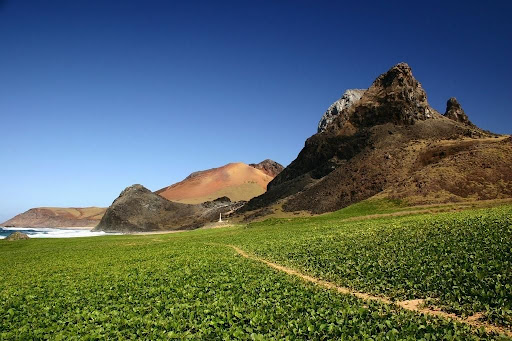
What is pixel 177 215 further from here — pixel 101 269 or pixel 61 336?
pixel 61 336

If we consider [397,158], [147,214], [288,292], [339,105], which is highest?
[339,105]

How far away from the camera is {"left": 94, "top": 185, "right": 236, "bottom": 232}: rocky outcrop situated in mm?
141250

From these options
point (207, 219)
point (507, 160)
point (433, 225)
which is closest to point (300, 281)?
point (433, 225)

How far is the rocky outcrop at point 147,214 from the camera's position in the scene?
141 meters

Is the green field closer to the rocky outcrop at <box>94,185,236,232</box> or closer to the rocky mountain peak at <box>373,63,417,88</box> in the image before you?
the rocky mountain peak at <box>373,63,417,88</box>

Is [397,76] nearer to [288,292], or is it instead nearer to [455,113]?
[455,113]

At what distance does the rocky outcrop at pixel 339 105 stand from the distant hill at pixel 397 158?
4576 cm

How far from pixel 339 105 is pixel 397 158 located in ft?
308

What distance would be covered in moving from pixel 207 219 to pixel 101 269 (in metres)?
116

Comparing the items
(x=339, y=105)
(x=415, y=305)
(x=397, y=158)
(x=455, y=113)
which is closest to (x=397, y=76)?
(x=455, y=113)

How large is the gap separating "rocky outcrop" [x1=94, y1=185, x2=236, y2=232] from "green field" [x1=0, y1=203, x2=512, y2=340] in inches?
4238

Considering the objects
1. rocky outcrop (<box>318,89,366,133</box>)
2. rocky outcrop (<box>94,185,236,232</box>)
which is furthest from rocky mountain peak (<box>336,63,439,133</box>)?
rocky outcrop (<box>94,185,236,232</box>)

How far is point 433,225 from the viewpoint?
34.0m

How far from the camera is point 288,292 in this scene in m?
19.7
